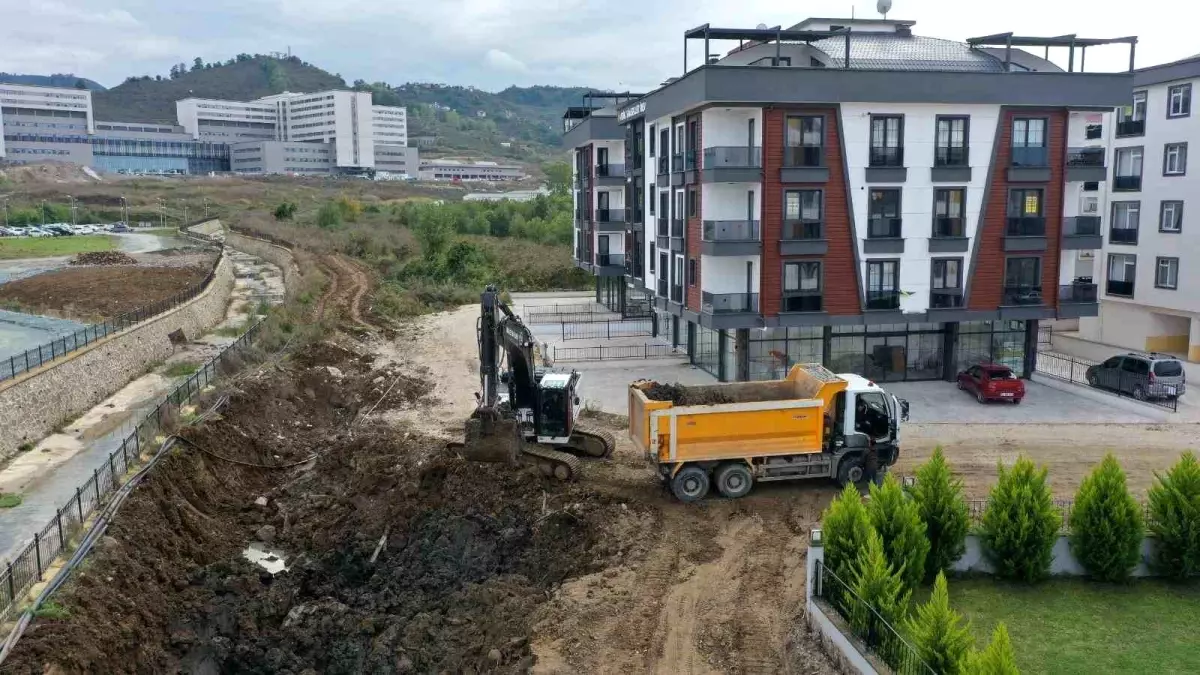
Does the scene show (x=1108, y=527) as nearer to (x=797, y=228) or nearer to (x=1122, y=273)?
(x=797, y=228)

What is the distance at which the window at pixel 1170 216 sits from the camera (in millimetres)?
38969

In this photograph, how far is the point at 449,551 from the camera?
20812 millimetres

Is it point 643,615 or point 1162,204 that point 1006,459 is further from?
point 1162,204

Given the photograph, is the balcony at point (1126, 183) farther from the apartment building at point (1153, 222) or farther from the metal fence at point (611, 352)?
the metal fence at point (611, 352)

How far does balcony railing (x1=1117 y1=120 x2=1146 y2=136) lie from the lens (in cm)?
4069

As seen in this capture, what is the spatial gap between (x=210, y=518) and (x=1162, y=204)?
39.6 meters

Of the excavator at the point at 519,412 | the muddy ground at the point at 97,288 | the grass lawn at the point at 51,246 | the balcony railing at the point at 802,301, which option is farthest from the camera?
the grass lawn at the point at 51,246

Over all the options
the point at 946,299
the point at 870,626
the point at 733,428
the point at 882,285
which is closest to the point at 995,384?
the point at 946,299

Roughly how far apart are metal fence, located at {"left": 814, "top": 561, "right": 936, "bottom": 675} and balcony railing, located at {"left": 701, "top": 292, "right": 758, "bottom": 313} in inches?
692

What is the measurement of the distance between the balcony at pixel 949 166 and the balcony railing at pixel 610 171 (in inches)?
891

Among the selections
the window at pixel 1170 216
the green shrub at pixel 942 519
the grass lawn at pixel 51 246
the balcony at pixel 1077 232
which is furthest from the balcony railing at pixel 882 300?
the grass lawn at pixel 51 246

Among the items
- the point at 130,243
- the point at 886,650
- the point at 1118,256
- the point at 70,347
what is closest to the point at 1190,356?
the point at 1118,256

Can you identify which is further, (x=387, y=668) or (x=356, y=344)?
(x=356, y=344)

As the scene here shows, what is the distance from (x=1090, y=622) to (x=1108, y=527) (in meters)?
1.99
